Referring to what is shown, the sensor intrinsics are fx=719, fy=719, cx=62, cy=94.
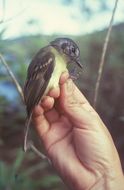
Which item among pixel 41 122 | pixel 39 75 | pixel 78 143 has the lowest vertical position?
pixel 78 143

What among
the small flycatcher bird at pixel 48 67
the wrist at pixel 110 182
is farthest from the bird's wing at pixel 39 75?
the wrist at pixel 110 182

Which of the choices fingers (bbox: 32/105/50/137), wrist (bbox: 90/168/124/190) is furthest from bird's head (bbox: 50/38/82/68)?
wrist (bbox: 90/168/124/190)

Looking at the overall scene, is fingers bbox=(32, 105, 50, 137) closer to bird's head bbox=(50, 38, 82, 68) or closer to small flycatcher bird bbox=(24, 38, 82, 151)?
small flycatcher bird bbox=(24, 38, 82, 151)

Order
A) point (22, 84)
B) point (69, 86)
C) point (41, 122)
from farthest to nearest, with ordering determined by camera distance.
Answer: point (22, 84) < point (41, 122) < point (69, 86)

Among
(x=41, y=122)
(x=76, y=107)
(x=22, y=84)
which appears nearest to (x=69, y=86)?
(x=76, y=107)

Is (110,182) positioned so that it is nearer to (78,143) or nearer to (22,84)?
(78,143)

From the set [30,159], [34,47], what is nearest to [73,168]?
[30,159]

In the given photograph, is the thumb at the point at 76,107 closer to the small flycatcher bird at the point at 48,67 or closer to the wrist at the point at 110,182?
the small flycatcher bird at the point at 48,67

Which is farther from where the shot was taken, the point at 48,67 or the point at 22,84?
the point at 22,84
